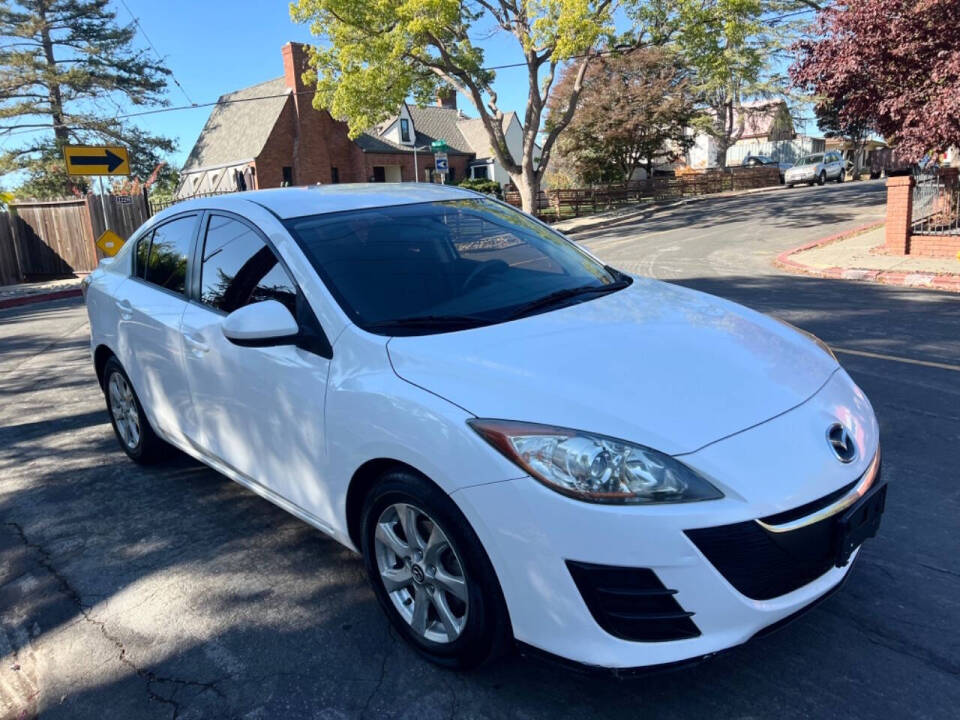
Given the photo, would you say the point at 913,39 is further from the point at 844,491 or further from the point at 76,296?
the point at 76,296

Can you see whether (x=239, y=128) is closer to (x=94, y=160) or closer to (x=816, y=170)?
(x=94, y=160)

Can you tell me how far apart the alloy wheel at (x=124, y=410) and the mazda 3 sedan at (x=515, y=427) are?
1038 mm

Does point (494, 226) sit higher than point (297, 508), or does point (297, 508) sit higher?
point (494, 226)

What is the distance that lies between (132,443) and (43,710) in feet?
8.09

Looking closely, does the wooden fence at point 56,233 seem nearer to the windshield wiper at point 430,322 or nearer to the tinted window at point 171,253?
the tinted window at point 171,253

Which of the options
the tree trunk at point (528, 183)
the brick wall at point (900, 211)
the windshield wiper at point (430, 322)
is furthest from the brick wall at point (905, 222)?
the tree trunk at point (528, 183)

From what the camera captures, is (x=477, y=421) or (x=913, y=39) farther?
(x=913, y=39)

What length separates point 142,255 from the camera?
4.61 m

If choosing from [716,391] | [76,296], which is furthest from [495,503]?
[76,296]

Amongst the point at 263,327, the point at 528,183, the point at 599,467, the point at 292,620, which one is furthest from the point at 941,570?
the point at 528,183

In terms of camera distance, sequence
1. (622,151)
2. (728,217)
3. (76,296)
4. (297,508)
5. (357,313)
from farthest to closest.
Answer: (622,151) < (728,217) < (76,296) < (297,508) < (357,313)

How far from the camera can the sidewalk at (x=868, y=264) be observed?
1069 centimetres

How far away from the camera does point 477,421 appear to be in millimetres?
2303

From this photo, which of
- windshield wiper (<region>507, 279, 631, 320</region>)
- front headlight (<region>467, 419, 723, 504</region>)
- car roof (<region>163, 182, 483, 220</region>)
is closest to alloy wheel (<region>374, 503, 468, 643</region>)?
front headlight (<region>467, 419, 723, 504</region>)
